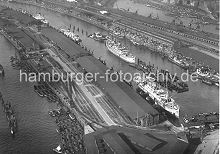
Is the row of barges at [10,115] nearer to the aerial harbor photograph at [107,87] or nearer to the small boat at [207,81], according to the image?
the aerial harbor photograph at [107,87]

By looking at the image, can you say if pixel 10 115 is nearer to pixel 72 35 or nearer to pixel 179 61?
pixel 179 61

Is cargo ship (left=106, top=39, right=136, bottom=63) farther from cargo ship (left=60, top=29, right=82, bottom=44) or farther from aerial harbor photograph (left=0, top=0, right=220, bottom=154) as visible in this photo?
cargo ship (left=60, top=29, right=82, bottom=44)

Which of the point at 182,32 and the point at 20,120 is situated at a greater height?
the point at 182,32

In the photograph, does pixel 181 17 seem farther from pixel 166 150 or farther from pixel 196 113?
pixel 166 150

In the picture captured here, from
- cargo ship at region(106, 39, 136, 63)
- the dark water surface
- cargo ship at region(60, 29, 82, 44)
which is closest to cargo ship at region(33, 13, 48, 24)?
cargo ship at region(60, 29, 82, 44)

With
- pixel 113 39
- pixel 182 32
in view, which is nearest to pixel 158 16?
pixel 182 32
